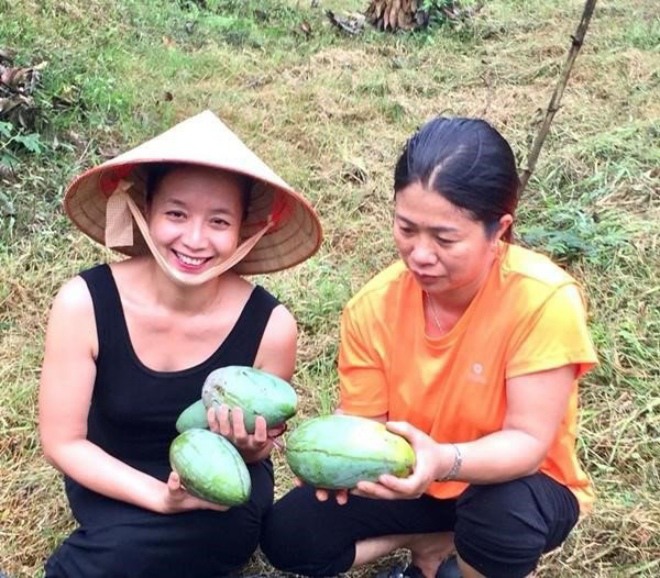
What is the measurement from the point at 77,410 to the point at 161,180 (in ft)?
2.03

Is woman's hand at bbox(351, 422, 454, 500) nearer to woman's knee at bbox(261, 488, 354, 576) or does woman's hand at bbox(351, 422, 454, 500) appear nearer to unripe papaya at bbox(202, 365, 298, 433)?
unripe papaya at bbox(202, 365, 298, 433)

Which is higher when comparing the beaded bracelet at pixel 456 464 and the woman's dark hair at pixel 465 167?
the woman's dark hair at pixel 465 167

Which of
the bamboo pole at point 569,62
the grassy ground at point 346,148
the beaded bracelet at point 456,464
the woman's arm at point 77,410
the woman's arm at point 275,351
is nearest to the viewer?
the beaded bracelet at point 456,464

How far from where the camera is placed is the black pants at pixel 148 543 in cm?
229

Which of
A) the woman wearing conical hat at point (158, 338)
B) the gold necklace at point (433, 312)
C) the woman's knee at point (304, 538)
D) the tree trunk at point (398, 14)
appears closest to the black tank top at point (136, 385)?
the woman wearing conical hat at point (158, 338)

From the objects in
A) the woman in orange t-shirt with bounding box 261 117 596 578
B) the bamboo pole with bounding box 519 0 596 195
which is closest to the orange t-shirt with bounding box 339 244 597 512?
the woman in orange t-shirt with bounding box 261 117 596 578

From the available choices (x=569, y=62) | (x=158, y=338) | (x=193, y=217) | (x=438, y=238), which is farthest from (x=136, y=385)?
(x=569, y=62)

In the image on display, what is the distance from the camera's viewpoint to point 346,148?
17.4 feet

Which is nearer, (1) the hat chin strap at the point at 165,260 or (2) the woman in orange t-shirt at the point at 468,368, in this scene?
(2) the woman in orange t-shirt at the point at 468,368

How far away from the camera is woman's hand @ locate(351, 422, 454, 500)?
190cm

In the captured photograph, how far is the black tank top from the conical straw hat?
0.12 meters

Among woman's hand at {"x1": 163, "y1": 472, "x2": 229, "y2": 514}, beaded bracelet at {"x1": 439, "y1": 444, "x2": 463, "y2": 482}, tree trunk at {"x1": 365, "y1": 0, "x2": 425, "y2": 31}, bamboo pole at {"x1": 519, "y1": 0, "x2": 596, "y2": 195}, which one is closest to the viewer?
beaded bracelet at {"x1": 439, "y1": 444, "x2": 463, "y2": 482}

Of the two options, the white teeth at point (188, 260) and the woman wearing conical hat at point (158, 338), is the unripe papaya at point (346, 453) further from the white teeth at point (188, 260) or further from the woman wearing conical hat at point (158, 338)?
the white teeth at point (188, 260)

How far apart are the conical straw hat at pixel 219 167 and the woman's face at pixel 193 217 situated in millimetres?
58
